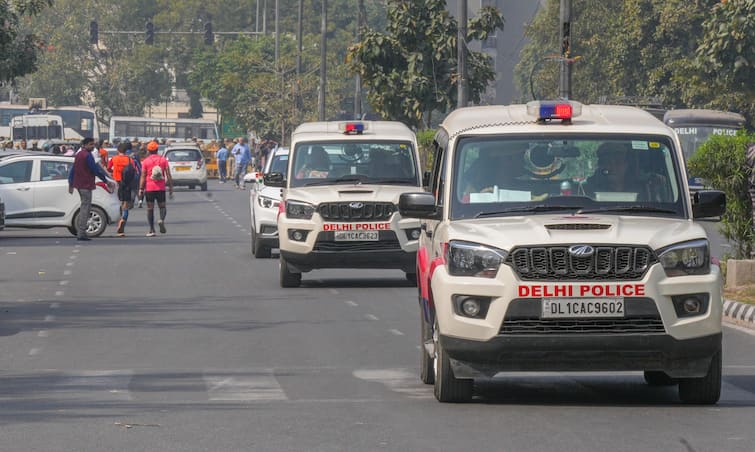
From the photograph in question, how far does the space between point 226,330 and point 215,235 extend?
17.4 metres

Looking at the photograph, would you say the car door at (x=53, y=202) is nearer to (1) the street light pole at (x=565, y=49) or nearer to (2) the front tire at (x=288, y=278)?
(1) the street light pole at (x=565, y=49)

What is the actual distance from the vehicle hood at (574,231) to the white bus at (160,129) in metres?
83.7

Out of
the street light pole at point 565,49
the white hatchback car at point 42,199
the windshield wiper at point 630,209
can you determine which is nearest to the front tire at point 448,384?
the windshield wiper at point 630,209

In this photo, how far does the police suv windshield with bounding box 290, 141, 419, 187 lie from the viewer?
2034cm

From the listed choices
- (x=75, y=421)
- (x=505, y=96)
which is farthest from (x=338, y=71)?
(x=75, y=421)

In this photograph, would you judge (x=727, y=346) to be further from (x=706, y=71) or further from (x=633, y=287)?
(x=706, y=71)

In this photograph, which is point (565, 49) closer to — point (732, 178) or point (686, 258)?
point (732, 178)

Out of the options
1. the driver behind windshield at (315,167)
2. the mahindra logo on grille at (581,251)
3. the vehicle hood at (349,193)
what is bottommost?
the vehicle hood at (349,193)

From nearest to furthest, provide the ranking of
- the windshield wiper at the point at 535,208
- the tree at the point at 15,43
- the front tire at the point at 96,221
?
the windshield wiper at the point at 535,208, the front tire at the point at 96,221, the tree at the point at 15,43

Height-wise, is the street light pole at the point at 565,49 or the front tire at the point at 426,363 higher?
the street light pole at the point at 565,49

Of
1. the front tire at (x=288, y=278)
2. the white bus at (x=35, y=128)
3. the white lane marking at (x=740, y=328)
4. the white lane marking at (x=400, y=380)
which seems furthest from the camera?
the white bus at (x=35, y=128)

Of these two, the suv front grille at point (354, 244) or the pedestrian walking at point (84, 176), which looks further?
the pedestrian walking at point (84, 176)

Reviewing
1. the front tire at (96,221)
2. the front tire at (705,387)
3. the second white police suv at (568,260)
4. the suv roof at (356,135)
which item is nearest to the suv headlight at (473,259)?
the second white police suv at (568,260)

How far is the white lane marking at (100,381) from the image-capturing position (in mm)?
10953
